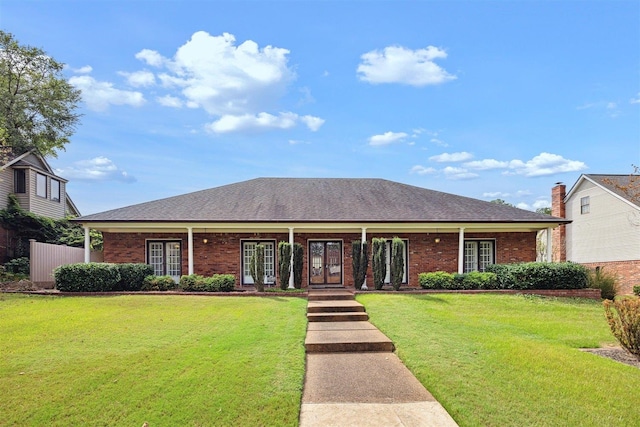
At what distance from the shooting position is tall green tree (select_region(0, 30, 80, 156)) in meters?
26.9

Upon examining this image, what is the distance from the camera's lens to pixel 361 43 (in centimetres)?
1251

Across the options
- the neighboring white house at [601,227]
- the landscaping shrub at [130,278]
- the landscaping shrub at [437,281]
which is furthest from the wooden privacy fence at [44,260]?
the neighboring white house at [601,227]

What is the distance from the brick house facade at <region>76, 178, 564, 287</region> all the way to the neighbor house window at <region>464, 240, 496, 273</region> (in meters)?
0.04

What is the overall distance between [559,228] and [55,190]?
31.7 meters

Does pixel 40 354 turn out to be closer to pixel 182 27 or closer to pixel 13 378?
pixel 13 378

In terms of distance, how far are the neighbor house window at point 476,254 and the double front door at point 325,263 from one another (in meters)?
5.50

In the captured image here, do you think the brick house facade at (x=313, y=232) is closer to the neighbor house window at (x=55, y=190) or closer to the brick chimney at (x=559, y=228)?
the brick chimney at (x=559, y=228)

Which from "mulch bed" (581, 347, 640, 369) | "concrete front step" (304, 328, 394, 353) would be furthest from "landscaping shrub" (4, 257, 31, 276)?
"mulch bed" (581, 347, 640, 369)

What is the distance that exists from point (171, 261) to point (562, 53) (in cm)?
1581

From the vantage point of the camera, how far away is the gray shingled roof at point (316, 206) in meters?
16.1

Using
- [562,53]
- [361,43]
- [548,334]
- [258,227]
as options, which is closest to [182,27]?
[361,43]

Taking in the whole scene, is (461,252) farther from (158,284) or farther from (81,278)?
(81,278)

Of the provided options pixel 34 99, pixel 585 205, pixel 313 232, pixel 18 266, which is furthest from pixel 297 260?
pixel 34 99

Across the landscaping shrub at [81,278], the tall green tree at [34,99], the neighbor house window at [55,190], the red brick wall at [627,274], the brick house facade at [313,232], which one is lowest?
the red brick wall at [627,274]
